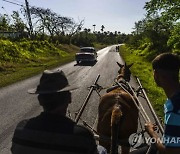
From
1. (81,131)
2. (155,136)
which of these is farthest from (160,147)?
(81,131)

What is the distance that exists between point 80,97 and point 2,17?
39.8 metres

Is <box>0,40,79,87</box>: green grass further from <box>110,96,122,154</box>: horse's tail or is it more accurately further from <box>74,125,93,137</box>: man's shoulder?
<box>74,125,93,137</box>: man's shoulder

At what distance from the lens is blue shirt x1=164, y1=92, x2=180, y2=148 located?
267cm

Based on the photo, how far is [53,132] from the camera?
2.78 m

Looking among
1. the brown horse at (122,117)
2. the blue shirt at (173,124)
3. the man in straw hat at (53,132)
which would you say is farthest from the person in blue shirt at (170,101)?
the brown horse at (122,117)

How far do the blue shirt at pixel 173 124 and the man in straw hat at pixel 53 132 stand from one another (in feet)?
Result: 2.24

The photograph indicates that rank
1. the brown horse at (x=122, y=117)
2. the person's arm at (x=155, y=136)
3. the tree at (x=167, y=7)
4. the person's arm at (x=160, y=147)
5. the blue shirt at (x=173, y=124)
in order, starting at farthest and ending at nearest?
the tree at (x=167, y=7) < the brown horse at (x=122, y=117) < the person's arm at (x=155, y=136) < the person's arm at (x=160, y=147) < the blue shirt at (x=173, y=124)

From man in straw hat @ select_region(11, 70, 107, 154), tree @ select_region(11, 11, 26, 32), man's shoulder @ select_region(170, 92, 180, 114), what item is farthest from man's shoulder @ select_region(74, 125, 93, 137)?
tree @ select_region(11, 11, 26, 32)

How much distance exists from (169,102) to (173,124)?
0.20 m

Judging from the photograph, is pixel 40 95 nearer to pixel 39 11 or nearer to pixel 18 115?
pixel 18 115

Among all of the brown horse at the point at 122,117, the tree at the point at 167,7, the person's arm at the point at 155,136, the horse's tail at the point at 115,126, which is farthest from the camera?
the tree at the point at 167,7

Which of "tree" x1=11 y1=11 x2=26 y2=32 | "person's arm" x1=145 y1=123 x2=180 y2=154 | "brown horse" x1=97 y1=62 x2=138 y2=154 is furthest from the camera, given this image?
"tree" x1=11 y1=11 x2=26 y2=32

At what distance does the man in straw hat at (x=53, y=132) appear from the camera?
9.12 ft

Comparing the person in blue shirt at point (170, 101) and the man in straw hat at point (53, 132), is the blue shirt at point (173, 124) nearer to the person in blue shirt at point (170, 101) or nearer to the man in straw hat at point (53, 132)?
the person in blue shirt at point (170, 101)
